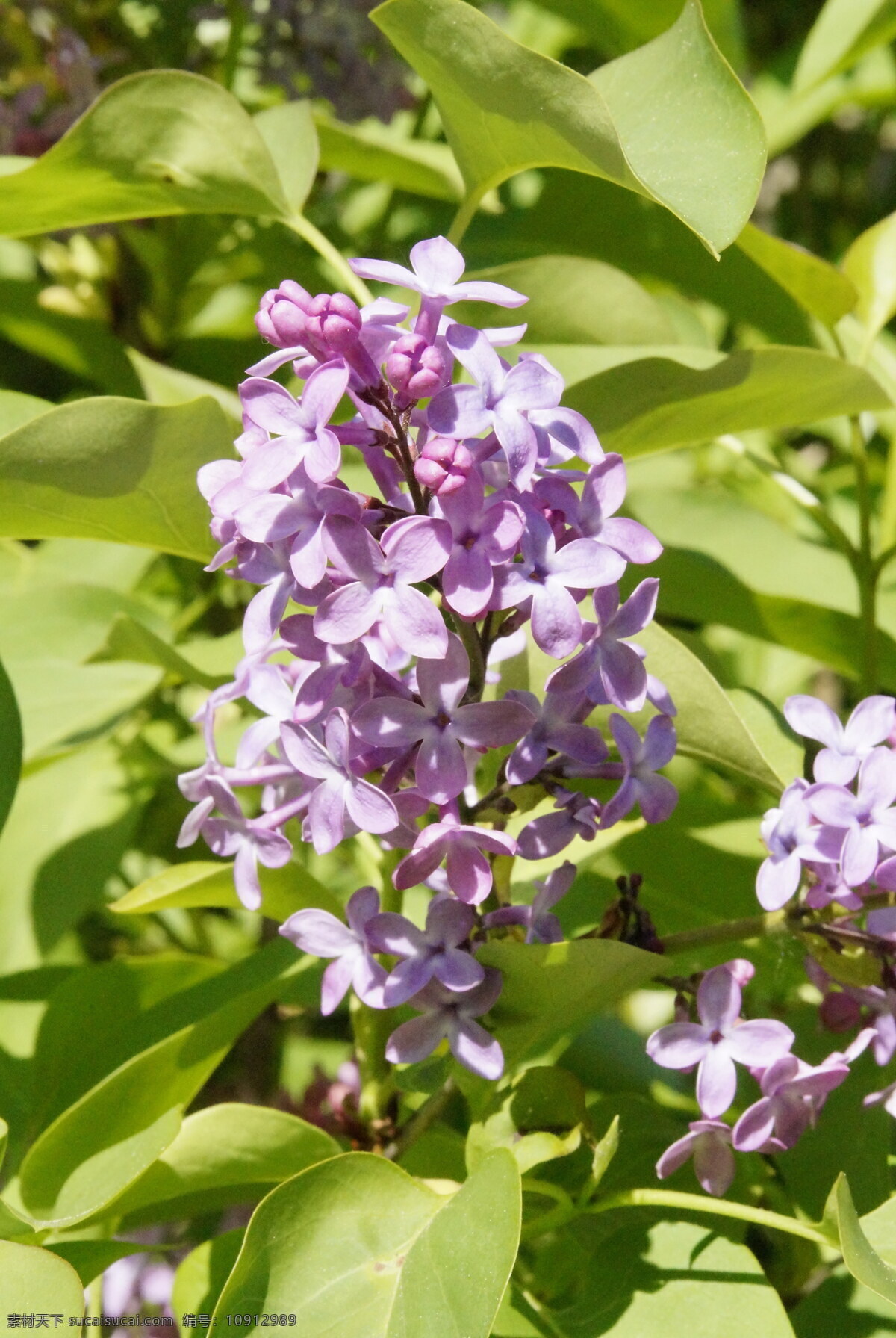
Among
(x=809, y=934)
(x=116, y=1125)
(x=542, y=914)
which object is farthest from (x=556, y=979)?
(x=116, y=1125)

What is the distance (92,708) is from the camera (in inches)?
41.9

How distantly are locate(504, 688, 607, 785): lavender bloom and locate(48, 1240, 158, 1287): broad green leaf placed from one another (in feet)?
1.20

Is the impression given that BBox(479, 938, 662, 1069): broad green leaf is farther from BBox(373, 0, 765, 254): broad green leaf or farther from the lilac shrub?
BBox(373, 0, 765, 254): broad green leaf

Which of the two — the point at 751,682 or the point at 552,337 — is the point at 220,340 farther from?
the point at 751,682

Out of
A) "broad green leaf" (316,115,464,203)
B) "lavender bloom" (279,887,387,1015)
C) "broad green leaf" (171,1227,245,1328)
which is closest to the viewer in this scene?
"lavender bloom" (279,887,387,1015)

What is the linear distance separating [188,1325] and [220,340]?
103cm

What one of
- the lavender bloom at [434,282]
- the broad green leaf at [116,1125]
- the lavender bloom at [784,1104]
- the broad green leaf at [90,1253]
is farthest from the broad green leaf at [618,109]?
the broad green leaf at [90,1253]

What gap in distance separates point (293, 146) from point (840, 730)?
1.88ft

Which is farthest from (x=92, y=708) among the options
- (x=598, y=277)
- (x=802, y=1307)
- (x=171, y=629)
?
(x=802, y=1307)

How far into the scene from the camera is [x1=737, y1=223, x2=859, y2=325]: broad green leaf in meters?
0.92

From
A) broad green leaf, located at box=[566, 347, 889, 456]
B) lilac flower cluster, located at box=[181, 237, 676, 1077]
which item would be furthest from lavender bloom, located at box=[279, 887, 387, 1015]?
broad green leaf, located at box=[566, 347, 889, 456]

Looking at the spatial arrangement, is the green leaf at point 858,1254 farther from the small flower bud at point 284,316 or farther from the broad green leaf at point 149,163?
the broad green leaf at point 149,163

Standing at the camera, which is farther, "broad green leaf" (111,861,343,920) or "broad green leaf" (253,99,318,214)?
"broad green leaf" (253,99,318,214)

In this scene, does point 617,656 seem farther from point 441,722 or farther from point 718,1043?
point 718,1043
